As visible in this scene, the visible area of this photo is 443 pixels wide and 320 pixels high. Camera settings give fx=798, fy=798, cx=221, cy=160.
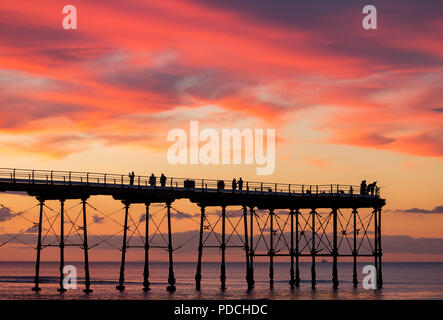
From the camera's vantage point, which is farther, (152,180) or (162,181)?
(162,181)

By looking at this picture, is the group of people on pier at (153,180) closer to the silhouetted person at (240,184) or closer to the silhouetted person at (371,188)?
the silhouetted person at (240,184)

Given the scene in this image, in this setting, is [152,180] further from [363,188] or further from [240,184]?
[363,188]

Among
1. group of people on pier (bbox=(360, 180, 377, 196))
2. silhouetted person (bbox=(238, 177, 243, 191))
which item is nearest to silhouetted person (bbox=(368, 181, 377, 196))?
group of people on pier (bbox=(360, 180, 377, 196))

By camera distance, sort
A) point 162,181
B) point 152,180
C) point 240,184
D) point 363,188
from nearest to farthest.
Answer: point 152,180 < point 162,181 < point 240,184 < point 363,188

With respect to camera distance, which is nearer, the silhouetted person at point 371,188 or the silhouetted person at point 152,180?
the silhouetted person at point 152,180

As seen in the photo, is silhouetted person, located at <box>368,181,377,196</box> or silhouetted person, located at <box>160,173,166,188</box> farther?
silhouetted person, located at <box>368,181,377,196</box>

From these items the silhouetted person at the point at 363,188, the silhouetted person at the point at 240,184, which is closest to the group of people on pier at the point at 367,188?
the silhouetted person at the point at 363,188

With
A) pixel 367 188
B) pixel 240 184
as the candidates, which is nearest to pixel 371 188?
pixel 367 188

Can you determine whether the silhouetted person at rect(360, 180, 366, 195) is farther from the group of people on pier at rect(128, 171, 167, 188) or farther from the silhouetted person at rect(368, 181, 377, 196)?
the group of people on pier at rect(128, 171, 167, 188)

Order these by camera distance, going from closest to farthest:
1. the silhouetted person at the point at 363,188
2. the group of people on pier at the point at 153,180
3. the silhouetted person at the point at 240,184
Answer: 1. the group of people on pier at the point at 153,180
2. the silhouetted person at the point at 240,184
3. the silhouetted person at the point at 363,188

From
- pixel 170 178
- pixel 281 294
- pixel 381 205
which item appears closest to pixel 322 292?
pixel 281 294
